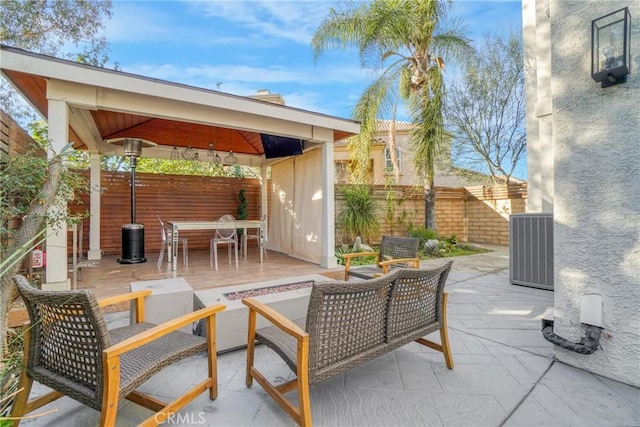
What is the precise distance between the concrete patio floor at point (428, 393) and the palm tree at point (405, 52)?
556cm

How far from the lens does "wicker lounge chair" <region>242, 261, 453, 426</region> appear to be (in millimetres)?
1574

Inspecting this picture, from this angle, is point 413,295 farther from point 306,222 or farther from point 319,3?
point 319,3

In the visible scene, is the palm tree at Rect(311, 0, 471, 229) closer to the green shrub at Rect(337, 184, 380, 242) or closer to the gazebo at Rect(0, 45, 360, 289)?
the green shrub at Rect(337, 184, 380, 242)

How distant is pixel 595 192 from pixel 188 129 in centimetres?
729

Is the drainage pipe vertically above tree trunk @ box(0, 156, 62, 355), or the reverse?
tree trunk @ box(0, 156, 62, 355)

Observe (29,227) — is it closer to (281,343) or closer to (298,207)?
(281,343)

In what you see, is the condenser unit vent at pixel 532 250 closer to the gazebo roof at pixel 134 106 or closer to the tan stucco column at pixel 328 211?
the tan stucco column at pixel 328 211

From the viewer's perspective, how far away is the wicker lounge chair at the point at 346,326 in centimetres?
157

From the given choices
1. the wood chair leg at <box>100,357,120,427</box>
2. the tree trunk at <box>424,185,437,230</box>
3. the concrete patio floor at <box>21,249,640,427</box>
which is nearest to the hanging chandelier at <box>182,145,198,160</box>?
the concrete patio floor at <box>21,249,640,427</box>

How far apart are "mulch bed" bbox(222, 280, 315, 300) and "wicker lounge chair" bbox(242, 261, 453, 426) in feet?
3.29

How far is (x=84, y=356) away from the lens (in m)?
1.44

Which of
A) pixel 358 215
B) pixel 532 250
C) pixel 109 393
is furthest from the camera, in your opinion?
pixel 358 215

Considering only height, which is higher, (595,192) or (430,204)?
(430,204)

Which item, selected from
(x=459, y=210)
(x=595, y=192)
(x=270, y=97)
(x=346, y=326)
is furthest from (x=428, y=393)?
(x=270, y=97)
